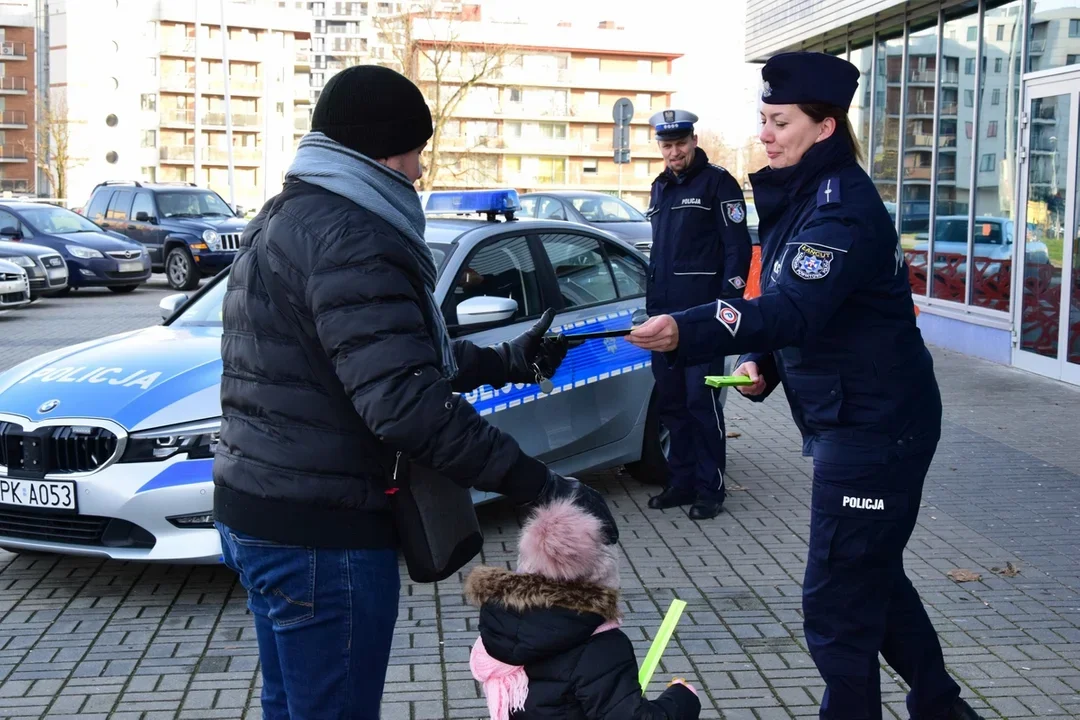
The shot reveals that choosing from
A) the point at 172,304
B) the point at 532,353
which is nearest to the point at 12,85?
the point at 172,304

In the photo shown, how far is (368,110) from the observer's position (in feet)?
8.24

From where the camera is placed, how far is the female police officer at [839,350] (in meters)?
3.07

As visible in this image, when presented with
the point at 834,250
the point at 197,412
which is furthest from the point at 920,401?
the point at 197,412

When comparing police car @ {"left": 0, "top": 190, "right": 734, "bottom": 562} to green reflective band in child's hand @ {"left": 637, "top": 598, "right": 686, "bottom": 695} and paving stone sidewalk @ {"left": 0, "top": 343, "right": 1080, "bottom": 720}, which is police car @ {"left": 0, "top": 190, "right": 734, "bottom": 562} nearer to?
paving stone sidewalk @ {"left": 0, "top": 343, "right": 1080, "bottom": 720}

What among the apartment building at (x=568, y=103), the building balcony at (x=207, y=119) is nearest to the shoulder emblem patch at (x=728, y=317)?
the building balcony at (x=207, y=119)

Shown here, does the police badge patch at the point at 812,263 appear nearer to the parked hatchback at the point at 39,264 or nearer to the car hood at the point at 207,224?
the parked hatchback at the point at 39,264

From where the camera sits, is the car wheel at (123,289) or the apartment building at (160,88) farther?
the apartment building at (160,88)

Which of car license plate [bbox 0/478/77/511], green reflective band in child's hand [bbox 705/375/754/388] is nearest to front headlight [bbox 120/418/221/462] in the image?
car license plate [bbox 0/478/77/511]

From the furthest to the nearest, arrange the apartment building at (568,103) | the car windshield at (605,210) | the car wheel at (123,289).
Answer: the apartment building at (568,103) → the car wheel at (123,289) → the car windshield at (605,210)

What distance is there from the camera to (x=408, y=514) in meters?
2.54

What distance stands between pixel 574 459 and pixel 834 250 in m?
3.53

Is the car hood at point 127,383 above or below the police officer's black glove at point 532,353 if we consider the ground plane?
below

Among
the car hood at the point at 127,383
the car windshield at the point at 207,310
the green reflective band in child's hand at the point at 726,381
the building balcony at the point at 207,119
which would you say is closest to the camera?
A: the green reflective band in child's hand at the point at 726,381

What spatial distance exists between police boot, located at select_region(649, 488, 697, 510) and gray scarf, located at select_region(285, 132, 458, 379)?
429 centimetres
